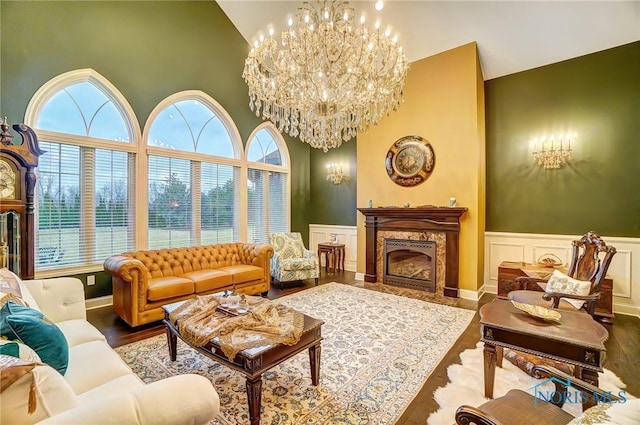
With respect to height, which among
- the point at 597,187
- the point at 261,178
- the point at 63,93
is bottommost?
the point at 597,187

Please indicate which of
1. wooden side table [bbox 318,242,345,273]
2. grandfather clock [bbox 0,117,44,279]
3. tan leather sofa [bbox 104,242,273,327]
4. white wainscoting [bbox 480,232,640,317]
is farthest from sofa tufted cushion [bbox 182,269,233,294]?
white wainscoting [bbox 480,232,640,317]

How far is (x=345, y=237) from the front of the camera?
6.54 meters

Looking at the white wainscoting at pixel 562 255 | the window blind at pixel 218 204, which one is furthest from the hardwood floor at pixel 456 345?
the window blind at pixel 218 204

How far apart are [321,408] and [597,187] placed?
4.76 metres

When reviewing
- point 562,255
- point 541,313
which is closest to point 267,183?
point 541,313

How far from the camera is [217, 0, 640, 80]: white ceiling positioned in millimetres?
3609

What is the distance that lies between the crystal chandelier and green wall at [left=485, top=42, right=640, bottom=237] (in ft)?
8.31

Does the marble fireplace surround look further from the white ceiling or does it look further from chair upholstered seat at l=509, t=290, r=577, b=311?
the white ceiling

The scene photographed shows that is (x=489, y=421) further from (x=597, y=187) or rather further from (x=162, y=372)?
(x=597, y=187)

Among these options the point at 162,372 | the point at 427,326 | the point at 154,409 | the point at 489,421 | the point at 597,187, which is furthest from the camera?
the point at 597,187

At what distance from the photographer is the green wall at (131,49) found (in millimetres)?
3381

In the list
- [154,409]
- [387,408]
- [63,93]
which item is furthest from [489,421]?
[63,93]

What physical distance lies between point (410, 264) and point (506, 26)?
12.8 ft

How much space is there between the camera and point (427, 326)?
3.33 meters
